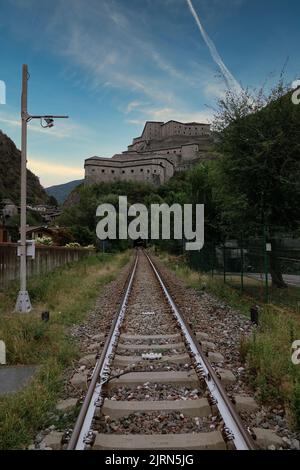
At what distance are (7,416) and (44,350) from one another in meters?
2.49

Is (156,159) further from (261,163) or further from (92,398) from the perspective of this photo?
(92,398)

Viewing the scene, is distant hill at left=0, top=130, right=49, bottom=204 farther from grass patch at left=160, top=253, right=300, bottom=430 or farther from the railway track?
the railway track

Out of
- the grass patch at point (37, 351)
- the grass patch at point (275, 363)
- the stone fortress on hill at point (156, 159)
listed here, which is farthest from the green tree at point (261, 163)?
the stone fortress on hill at point (156, 159)

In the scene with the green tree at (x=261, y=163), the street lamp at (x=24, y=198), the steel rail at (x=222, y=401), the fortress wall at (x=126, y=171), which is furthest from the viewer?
the fortress wall at (x=126, y=171)

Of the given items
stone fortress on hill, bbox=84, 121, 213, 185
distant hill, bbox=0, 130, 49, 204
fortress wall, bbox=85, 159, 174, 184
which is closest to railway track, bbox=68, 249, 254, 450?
stone fortress on hill, bbox=84, 121, 213, 185

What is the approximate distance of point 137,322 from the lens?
29.8ft

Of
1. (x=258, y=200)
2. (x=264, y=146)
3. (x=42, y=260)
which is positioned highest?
(x=264, y=146)

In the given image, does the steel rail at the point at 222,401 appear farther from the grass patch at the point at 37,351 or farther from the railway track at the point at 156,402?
the grass patch at the point at 37,351

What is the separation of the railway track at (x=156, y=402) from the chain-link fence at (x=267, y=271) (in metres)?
4.44

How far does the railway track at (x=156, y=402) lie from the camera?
11.7 feet

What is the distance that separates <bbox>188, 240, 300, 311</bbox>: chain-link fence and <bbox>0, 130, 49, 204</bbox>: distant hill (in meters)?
116

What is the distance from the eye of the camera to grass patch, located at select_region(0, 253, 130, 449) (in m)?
3.91
